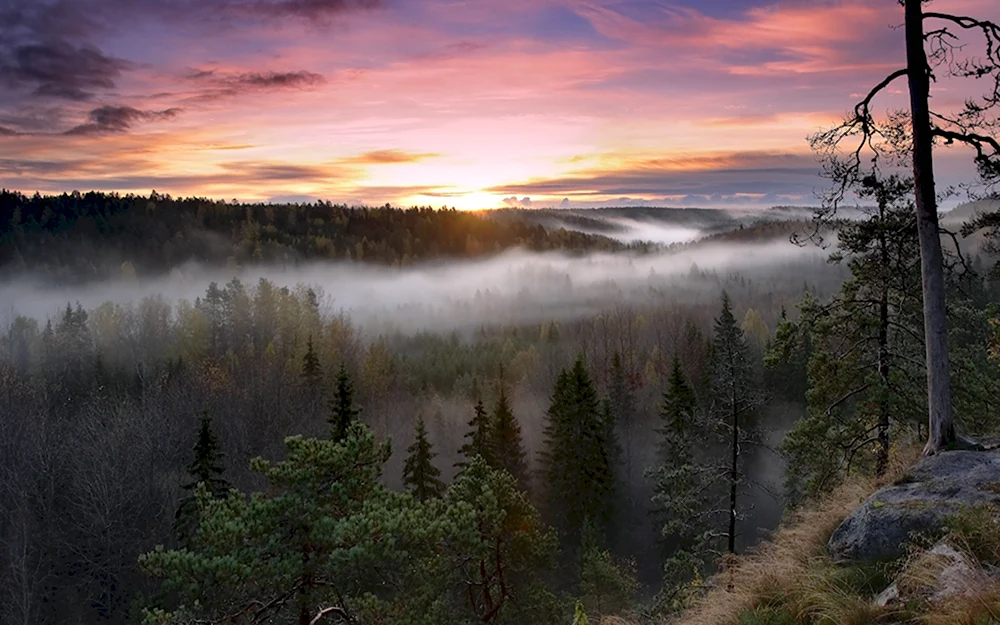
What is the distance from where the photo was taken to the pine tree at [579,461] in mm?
42531

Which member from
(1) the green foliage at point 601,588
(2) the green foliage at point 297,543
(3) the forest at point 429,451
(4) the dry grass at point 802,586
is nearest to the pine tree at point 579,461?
(3) the forest at point 429,451

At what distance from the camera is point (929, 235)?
11.7 metres

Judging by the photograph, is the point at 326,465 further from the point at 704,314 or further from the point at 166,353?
the point at 704,314

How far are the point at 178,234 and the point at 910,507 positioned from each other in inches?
6122

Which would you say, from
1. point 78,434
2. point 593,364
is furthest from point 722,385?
point 593,364

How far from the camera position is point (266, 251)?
147375 mm

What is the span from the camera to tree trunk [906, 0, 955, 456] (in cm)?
1145

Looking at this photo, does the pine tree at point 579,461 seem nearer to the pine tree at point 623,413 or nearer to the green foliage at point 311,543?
the pine tree at point 623,413

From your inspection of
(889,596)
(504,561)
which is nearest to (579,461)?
(504,561)

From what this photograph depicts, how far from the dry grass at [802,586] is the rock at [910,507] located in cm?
42

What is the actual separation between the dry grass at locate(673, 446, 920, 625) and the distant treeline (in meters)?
144

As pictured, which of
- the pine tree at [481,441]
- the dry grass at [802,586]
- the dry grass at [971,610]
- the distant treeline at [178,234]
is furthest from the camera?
the distant treeline at [178,234]

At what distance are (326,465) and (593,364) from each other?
276ft

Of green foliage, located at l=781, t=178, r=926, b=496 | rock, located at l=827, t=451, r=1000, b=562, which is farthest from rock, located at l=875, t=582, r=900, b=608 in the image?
green foliage, located at l=781, t=178, r=926, b=496
